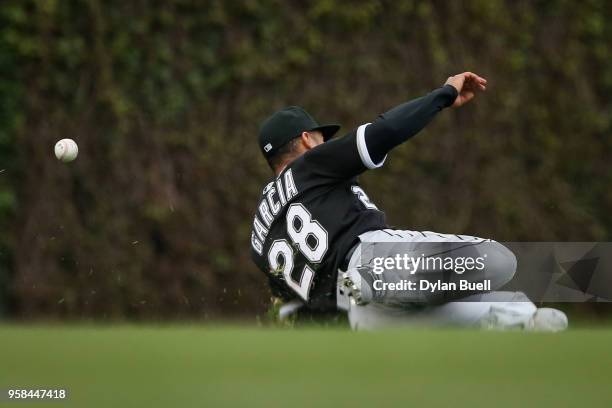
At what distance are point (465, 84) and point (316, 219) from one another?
113 cm

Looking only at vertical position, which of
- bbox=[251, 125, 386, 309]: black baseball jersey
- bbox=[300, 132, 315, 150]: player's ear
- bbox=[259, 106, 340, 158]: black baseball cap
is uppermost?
bbox=[259, 106, 340, 158]: black baseball cap

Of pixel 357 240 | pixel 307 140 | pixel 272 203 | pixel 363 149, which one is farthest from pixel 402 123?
pixel 272 203

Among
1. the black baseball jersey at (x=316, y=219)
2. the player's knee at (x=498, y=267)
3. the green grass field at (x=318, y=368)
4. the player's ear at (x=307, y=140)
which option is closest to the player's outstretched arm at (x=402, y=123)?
the black baseball jersey at (x=316, y=219)

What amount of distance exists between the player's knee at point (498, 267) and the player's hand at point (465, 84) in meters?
0.89

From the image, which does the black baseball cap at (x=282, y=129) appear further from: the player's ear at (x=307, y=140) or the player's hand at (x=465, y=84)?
the player's hand at (x=465, y=84)

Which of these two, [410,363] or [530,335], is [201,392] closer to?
[410,363]

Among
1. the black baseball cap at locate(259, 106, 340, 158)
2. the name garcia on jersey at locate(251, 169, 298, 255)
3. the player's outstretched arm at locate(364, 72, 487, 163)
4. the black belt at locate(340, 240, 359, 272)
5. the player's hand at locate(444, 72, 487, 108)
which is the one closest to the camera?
the player's outstretched arm at locate(364, 72, 487, 163)

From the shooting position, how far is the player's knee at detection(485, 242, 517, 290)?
584 cm

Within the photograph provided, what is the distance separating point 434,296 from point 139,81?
3904 mm

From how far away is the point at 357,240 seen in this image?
586 cm

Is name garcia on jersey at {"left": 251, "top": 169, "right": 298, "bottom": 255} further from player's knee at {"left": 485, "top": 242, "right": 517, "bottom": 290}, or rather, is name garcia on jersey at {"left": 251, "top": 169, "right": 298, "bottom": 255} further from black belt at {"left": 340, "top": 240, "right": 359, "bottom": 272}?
player's knee at {"left": 485, "top": 242, "right": 517, "bottom": 290}

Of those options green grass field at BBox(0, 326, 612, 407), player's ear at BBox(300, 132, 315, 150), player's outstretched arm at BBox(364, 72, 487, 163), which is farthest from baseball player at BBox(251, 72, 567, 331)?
green grass field at BBox(0, 326, 612, 407)

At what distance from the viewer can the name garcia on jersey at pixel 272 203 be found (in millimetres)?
5992

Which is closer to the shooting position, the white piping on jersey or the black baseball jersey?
the white piping on jersey
